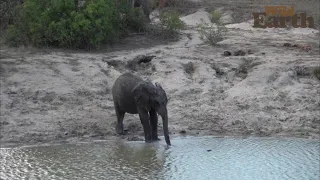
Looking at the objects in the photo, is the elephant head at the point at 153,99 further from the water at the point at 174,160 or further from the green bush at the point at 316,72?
the green bush at the point at 316,72

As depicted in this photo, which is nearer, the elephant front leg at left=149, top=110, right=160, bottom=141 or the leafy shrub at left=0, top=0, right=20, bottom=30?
the elephant front leg at left=149, top=110, right=160, bottom=141

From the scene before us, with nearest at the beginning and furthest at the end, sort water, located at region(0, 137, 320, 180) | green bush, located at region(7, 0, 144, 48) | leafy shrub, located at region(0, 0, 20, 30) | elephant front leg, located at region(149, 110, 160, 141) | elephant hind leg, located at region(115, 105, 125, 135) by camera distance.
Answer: water, located at region(0, 137, 320, 180), elephant front leg, located at region(149, 110, 160, 141), elephant hind leg, located at region(115, 105, 125, 135), green bush, located at region(7, 0, 144, 48), leafy shrub, located at region(0, 0, 20, 30)

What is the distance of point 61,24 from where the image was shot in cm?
1361

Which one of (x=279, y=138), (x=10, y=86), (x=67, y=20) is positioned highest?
(x=67, y=20)

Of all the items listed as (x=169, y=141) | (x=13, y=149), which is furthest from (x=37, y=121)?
(x=169, y=141)

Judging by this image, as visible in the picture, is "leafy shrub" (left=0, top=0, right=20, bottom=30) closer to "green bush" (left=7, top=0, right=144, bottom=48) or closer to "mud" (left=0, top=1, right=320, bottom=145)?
"green bush" (left=7, top=0, right=144, bottom=48)

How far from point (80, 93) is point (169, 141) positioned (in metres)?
2.83

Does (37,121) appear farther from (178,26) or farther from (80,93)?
(178,26)

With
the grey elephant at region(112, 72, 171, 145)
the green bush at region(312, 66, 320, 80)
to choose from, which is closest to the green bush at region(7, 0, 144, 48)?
the grey elephant at region(112, 72, 171, 145)

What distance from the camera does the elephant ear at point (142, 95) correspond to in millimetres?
9055

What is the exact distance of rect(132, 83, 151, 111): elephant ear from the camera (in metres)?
9.05

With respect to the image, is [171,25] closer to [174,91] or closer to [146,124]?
[174,91]

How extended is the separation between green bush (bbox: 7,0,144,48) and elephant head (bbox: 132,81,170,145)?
4.92 metres

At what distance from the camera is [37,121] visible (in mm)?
9820
